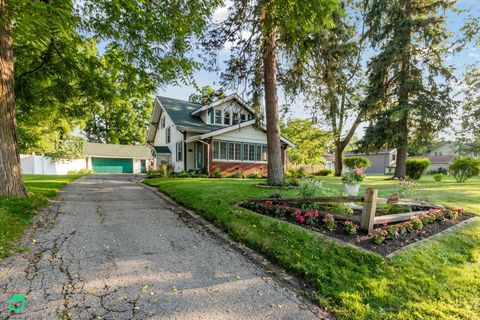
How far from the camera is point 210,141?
16344 mm

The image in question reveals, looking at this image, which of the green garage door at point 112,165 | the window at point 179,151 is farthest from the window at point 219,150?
the green garage door at point 112,165

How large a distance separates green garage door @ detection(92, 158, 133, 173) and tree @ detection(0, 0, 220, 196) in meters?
26.2

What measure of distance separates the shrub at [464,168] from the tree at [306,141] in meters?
10.7

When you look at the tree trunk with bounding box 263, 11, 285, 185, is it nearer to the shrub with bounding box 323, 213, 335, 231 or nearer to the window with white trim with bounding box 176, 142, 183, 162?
the shrub with bounding box 323, 213, 335, 231

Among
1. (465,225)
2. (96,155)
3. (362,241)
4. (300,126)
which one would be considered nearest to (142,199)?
(362,241)

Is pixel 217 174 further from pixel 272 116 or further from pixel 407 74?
pixel 407 74

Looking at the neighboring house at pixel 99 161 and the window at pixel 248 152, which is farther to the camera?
the neighboring house at pixel 99 161

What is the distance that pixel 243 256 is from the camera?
3.79m

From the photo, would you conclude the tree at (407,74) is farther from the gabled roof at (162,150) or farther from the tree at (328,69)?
the gabled roof at (162,150)

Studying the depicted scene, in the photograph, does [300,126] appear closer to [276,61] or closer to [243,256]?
[276,61]

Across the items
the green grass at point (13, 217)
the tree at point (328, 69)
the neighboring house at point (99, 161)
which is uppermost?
the tree at point (328, 69)

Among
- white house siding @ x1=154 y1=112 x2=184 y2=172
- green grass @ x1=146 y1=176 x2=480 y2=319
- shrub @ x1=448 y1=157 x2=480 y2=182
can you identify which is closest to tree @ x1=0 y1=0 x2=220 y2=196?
green grass @ x1=146 y1=176 x2=480 y2=319

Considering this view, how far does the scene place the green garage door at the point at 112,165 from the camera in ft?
101

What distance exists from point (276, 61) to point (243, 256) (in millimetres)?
7916
